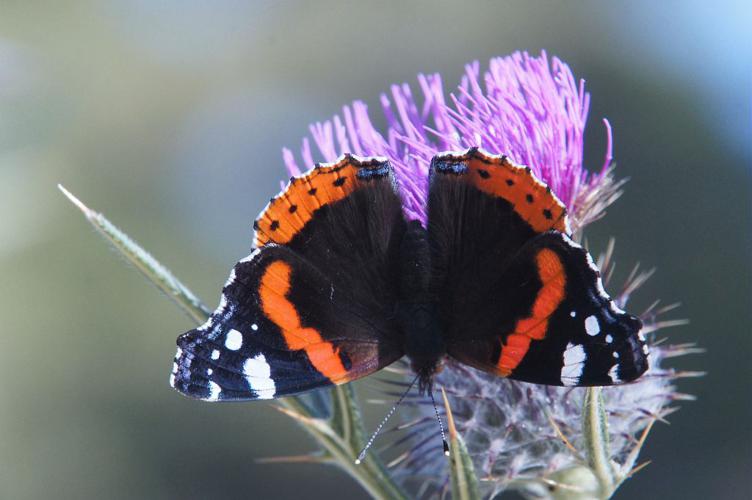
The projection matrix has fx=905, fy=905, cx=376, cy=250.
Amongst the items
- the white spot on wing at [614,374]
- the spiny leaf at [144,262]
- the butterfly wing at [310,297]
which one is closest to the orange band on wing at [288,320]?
the butterfly wing at [310,297]

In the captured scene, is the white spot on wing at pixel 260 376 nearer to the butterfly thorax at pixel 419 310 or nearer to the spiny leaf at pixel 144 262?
the spiny leaf at pixel 144 262

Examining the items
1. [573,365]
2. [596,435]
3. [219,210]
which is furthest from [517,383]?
[219,210]

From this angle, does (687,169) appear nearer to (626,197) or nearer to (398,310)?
(626,197)

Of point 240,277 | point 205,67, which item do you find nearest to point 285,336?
point 240,277

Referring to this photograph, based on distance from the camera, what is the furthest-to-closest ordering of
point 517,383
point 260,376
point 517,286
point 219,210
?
1. point 219,210
2. point 517,383
3. point 517,286
4. point 260,376

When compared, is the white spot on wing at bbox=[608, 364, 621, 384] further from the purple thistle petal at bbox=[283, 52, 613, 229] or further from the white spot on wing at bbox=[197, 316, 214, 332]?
the white spot on wing at bbox=[197, 316, 214, 332]

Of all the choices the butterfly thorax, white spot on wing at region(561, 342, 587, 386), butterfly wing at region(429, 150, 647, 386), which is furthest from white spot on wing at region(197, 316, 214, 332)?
white spot on wing at region(561, 342, 587, 386)

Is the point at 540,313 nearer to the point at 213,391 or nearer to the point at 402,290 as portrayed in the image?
the point at 402,290
